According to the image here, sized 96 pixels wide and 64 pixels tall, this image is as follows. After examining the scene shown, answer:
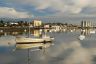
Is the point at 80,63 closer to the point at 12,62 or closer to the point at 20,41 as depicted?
the point at 12,62

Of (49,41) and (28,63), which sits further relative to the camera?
(49,41)

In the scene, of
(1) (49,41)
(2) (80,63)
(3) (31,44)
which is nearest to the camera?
(2) (80,63)

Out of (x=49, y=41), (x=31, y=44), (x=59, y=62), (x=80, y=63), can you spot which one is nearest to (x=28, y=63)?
(x=59, y=62)

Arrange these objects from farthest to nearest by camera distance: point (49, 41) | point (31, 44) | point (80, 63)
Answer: point (49, 41)
point (31, 44)
point (80, 63)

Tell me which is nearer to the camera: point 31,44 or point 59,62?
point 59,62

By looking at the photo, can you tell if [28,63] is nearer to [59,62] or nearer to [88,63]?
[59,62]

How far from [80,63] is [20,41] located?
3438cm

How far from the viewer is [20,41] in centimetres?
7362

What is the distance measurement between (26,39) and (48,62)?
→ 3245cm

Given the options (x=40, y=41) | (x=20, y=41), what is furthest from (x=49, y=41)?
(x=20, y=41)

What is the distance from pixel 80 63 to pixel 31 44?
3328cm

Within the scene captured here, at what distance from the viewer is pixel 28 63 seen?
41875 millimetres

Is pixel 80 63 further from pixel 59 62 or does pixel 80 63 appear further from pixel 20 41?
pixel 20 41

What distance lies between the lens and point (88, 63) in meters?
41.5
